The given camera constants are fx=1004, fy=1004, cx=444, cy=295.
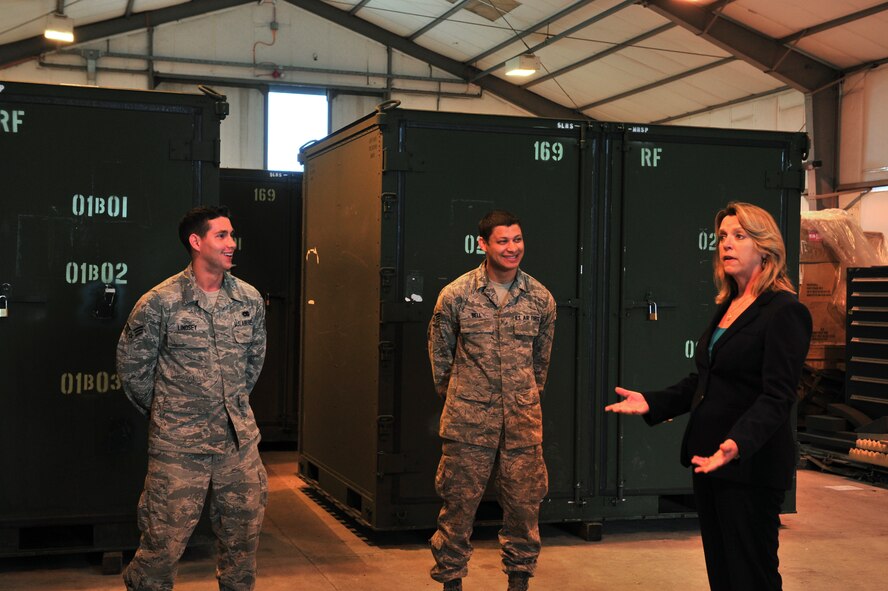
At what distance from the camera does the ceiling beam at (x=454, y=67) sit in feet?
65.6

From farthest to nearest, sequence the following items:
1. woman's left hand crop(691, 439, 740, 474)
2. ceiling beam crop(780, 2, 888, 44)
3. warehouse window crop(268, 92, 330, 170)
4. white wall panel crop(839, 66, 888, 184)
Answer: warehouse window crop(268, 92, 330, 170)
white wall panel crop(839, 66, 888, 184)
ceiling beam crop(780, 2, 888, 44)
woman's left hand crop(691, 439, 740, 474)

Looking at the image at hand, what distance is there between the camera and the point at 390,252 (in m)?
5.95

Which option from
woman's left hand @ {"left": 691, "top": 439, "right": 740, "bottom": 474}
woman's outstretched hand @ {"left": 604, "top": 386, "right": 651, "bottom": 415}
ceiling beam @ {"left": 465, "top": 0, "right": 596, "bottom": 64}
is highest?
ceiling beam @ {"left": 465, "top": 0, "right": 596, "bottom": 64}

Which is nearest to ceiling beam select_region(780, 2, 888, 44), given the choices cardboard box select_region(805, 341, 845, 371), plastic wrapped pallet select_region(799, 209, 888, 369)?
plastic wrapped pallet select_region(799, 209, 888, 369)

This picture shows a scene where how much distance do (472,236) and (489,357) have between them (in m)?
1.52

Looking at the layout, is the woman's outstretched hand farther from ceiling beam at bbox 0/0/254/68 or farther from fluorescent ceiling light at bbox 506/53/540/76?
ceiling beam at bbox 0/0/254/68

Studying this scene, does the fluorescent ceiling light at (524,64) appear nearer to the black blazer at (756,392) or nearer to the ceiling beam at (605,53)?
the ceiling beam at (605,53)

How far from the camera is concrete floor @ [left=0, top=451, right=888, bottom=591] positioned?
5.27 meters

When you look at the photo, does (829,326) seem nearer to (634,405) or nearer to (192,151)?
(192,151)

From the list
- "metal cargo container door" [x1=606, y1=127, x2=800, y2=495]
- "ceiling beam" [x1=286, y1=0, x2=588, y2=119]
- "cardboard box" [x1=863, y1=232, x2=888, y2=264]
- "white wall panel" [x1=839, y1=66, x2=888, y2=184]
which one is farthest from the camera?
"ceiling beam" [x1=286, y1=0, x2=588, y2=119]

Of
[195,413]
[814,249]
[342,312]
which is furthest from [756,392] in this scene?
[814,249]

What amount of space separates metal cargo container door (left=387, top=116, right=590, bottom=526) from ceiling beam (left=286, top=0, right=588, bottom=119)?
559 inches

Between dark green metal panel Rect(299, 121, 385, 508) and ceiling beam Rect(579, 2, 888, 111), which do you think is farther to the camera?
ceiling beam Rect(579, 2, 888, 111)

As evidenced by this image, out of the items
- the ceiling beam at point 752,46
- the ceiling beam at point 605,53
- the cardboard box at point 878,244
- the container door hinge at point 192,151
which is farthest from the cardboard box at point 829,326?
the container door hinge at point 192,151
